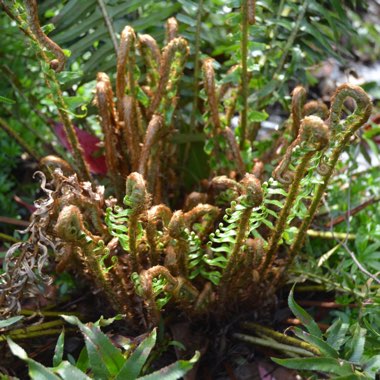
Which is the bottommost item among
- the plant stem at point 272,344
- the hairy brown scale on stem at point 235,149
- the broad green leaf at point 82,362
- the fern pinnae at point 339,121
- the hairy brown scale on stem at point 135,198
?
the plant stem at point 272,344

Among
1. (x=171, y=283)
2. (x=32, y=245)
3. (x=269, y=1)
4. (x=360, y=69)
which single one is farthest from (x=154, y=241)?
(x=360, y=69)

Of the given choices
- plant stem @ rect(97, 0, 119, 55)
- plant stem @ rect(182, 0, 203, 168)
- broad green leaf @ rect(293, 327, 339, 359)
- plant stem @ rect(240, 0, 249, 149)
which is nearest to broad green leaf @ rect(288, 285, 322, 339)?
broad green leaf @ rect(293, 327, 339, 359)

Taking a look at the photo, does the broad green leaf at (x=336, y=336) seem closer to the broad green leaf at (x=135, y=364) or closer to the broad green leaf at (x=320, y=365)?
the broad green leaf at (x=320, y=365)

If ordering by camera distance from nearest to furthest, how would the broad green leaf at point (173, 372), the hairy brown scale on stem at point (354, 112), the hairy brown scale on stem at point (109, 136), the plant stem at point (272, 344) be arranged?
the broad green leaf at point (173, 372)
the hairy brown scale on stem at point (354, 112)
the plant stem at point (272, 344)
the hairy brown scale on stem at point (109, 136)

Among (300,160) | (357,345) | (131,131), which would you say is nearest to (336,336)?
(357,345)

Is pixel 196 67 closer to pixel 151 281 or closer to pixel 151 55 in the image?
pixel 151 55

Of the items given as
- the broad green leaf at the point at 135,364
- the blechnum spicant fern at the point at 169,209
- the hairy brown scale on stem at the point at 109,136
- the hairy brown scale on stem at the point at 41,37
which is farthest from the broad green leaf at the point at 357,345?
the hairy brown scale on stem at the point at 41,37

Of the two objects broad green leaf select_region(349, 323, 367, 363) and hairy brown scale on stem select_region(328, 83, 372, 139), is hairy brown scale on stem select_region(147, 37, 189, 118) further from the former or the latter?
broad green leaf select_region(349, 323, 367, 363)

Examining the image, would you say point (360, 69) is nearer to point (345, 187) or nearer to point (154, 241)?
point (345, 187)
